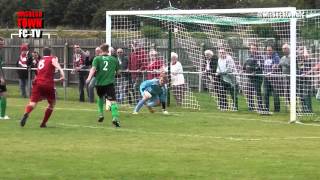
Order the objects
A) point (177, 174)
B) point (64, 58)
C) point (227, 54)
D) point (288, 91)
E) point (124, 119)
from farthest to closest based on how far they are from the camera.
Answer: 1. point (64, 58)
2. point (227, 54)
3. point (288, 91)
4. point (124, 119)
5. point (177, 174)

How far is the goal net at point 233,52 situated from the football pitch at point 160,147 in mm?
1285

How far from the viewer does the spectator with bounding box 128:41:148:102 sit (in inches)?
1026

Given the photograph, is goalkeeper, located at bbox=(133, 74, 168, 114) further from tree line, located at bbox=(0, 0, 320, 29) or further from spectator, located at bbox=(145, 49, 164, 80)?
tree line, located at bbox=(0, 0, 320, 29)

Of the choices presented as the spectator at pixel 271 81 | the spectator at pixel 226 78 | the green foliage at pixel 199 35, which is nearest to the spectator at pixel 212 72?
the spectator at pixel 226 78

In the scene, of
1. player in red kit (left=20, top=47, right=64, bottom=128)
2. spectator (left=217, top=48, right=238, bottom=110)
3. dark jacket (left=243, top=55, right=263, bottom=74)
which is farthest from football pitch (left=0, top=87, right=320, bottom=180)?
dark jacket (left=243, top=55, right=263, bottom=74)

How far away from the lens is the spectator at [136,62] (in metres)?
26.1

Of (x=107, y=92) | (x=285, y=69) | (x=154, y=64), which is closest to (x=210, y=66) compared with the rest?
(x=154, y=64)

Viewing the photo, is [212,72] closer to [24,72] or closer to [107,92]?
[107,92]

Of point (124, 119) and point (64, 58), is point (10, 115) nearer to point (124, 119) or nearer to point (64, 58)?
point (124, 119)

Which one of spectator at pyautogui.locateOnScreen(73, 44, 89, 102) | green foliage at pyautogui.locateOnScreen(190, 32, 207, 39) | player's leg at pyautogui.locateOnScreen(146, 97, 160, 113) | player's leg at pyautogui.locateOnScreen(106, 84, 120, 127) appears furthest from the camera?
spectator at pyautogui.locateOnScreen(73, 44, 89, 102)

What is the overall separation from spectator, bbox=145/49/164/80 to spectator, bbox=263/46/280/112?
3.39 metres

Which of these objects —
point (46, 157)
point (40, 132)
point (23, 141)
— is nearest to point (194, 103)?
point (40, 132)

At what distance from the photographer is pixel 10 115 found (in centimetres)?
2170

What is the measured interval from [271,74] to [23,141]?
9879mm
